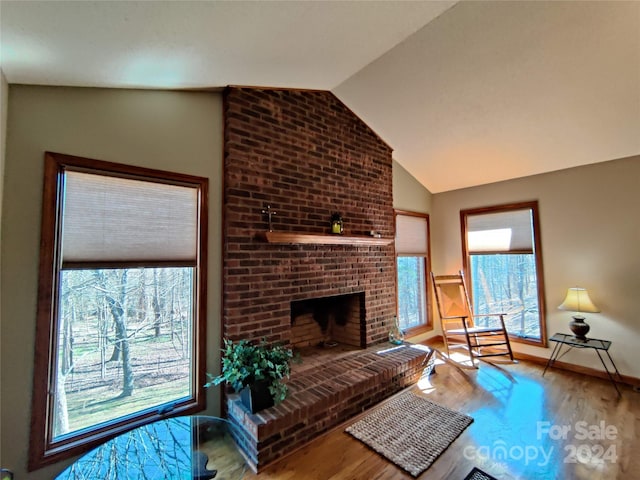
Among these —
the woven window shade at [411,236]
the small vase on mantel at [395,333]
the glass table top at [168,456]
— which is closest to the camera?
the glass table top at [168,456]

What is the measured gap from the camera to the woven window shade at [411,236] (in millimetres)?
4066

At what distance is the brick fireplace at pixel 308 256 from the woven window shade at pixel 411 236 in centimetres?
32

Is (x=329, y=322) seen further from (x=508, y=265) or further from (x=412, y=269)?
(x=508, y=265)

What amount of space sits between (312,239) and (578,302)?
3.00 meters

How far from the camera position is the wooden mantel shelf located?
2.43 metres

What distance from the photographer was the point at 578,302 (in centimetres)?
303

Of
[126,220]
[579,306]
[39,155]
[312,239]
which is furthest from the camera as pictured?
[579,306]

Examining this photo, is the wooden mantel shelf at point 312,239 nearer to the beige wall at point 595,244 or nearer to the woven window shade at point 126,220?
the woven window shade at point 126,220

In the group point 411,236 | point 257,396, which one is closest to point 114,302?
point 257,396

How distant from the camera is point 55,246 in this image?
5.65ft

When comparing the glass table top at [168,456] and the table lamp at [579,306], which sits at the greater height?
the table lamp at [579,306]

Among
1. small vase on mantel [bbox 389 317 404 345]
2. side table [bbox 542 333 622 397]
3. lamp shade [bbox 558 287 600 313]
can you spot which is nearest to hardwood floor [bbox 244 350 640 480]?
side table [bbox 542 333 622 397]

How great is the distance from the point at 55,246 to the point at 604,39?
4.02m

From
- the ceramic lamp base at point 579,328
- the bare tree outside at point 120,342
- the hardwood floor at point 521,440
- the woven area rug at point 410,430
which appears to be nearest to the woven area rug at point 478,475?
the hardwood floor at point 521,440
